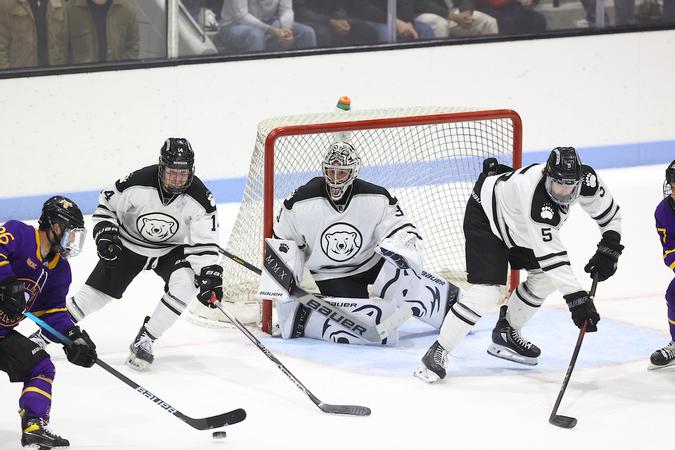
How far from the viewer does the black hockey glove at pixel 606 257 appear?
4.57 meters

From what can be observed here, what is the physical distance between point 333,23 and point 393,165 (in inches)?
83.5

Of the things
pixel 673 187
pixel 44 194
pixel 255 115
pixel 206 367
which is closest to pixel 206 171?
pixel 255 115

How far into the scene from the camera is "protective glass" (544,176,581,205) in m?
4.31

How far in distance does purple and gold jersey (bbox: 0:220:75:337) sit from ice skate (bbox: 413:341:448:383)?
4.53ft

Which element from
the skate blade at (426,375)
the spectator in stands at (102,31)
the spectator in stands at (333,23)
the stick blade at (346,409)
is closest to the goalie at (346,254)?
the skate blade at (426,375)

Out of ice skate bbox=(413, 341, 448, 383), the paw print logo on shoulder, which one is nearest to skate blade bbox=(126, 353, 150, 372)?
ice skate bbox=(413, 341, 448, 383)

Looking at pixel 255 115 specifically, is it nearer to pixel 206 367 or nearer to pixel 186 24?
pixel 186 24

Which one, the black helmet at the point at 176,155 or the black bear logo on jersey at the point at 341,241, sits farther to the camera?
the black bear logo on jersey at the point at 341,241

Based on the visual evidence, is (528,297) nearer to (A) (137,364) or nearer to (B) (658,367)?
(B) (658,367)

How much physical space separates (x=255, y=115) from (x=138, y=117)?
74 centimetres

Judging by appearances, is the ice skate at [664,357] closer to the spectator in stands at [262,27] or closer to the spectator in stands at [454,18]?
the spectator in stands at [262,27]

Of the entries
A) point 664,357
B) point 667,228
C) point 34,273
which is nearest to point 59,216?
point 34,273

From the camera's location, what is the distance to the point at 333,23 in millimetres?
7832

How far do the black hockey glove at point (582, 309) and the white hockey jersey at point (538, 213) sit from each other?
2cm
